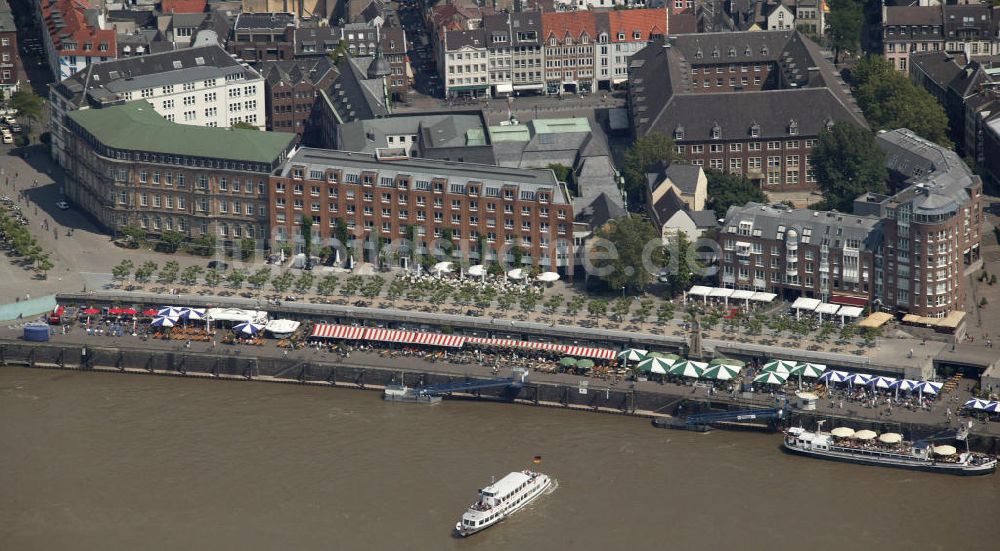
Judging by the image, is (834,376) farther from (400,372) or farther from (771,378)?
(400,372)

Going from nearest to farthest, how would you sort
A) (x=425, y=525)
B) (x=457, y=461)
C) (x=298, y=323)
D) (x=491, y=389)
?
(x=425, y=525) < (x=457, y=461) < (x=491, y=389) < (x=298, y=323)

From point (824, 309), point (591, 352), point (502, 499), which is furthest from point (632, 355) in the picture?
point (502, 499)

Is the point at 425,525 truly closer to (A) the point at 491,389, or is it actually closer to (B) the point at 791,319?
(A) the point at 491,389

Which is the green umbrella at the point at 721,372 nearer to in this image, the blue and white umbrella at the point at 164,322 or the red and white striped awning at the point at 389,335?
the red and white striped awning at the point at 389,335

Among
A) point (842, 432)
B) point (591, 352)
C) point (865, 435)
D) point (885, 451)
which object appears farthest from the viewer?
point (591, 352)

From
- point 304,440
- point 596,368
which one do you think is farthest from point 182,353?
point 596,368

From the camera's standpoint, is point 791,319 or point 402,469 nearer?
point 402,469

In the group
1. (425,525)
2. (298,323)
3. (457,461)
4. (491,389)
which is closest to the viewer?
(425,525)

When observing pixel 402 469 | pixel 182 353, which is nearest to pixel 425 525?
pixel 402 469
